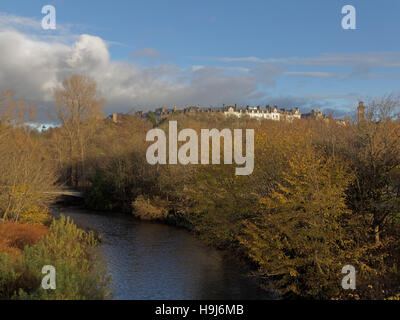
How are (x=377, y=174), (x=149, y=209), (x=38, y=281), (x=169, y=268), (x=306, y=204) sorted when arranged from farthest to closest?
1. (x=149, y=209)
2. (x=169, y=268)
3. (x=377, y=174)
4. (x=306, y=204)
5. (x=38, y=281)

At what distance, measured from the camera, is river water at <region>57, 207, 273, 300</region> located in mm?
20234

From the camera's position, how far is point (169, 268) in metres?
24.4

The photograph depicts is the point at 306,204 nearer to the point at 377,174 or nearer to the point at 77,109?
the point at 377,174

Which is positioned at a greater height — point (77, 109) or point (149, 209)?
point (77, 109)

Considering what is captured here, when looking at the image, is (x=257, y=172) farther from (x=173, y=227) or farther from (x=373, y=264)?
(x=173, y=227)

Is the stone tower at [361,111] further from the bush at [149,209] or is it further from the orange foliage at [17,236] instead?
the bush at [149,209]

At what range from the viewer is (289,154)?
22.1 metres

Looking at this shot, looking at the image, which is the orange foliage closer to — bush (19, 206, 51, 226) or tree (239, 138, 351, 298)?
bush (19, 206, 51, 226)

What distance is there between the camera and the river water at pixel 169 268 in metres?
20.2

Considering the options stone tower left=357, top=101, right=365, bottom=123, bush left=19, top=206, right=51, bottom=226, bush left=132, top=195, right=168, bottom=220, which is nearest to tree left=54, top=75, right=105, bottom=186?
bush left=132, top=195, right=168, bottom=220

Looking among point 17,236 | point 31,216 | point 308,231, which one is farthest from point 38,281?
point 31,216
